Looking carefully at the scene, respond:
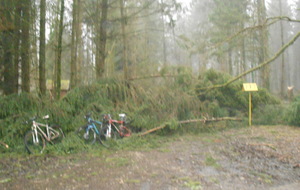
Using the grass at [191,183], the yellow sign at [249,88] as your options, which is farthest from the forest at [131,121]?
the yellow sign at [249,88]

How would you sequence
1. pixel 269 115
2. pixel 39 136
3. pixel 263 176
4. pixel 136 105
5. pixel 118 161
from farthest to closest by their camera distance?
1. pixel 269 115
2. pixel 136 105
3. pixel 39 136
4. pixel 118 161
5. pixel 263 176

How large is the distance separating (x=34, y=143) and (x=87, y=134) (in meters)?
1.40

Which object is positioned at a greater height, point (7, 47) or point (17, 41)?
point (17, 41)

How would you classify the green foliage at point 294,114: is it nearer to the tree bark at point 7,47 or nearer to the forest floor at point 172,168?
the forest floor at point 172,168

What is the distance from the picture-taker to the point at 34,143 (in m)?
7.39

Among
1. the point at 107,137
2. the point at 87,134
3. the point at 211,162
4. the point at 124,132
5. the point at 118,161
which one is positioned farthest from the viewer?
the point at 124,132

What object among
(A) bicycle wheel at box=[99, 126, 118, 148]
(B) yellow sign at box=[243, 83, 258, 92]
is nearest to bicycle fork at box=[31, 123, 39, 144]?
(A) bicycle wheel at box=[99, 126, 118, 148]

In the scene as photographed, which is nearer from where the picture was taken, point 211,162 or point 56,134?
point 211,162

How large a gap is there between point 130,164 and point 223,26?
18799 millimetres

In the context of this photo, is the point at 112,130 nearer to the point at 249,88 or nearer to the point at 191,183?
the point at 191,183

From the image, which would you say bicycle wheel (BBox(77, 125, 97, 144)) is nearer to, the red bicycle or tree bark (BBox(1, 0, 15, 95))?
the red bicycle

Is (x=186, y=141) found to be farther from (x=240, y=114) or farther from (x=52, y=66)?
(x=52, y=66)

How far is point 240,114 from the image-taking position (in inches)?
467

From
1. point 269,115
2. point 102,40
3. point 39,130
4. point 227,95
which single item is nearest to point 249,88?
point 227,95
